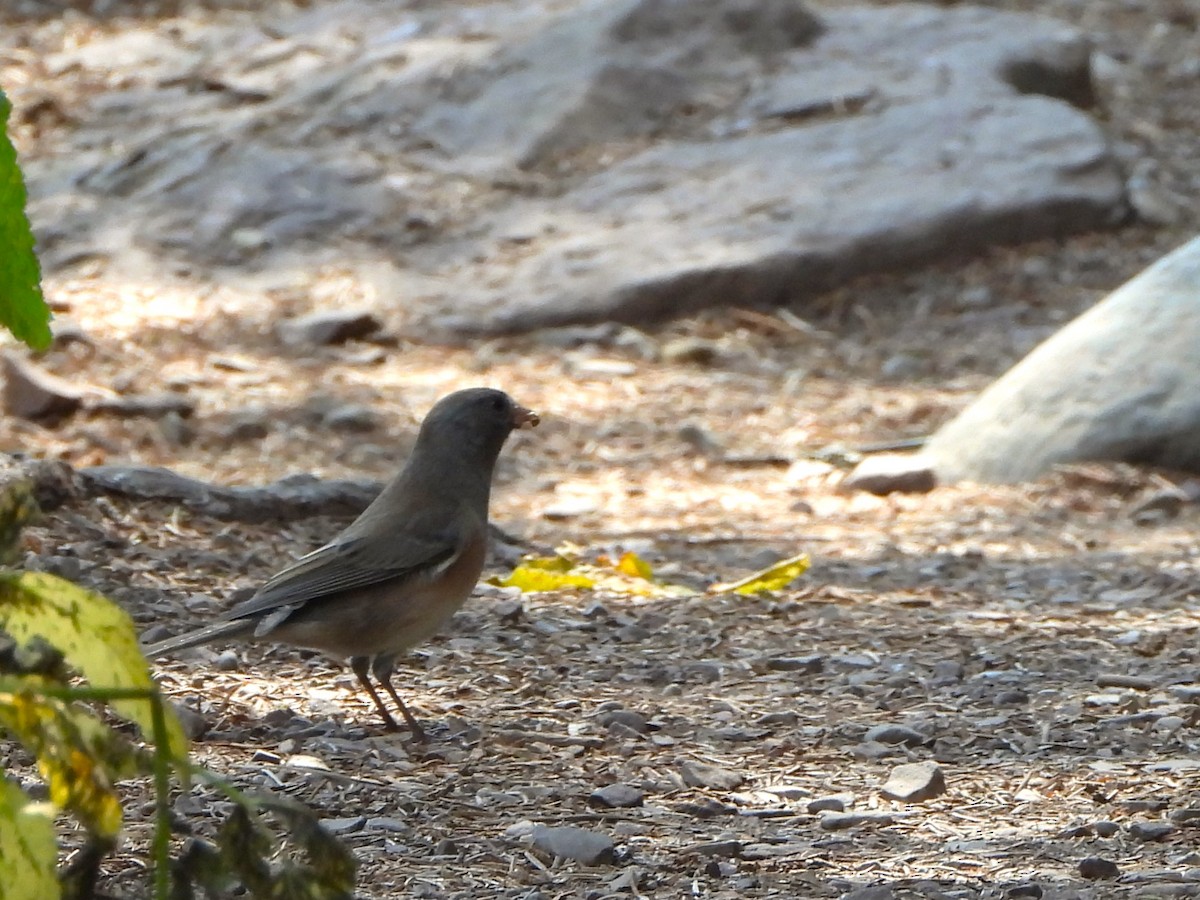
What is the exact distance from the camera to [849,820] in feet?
10.7

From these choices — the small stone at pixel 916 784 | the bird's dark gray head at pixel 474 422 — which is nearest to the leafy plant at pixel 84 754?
the small stone at pixel 916 784

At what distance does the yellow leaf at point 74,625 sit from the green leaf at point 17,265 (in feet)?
0.93

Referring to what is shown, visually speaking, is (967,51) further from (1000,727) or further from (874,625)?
(1000,727)

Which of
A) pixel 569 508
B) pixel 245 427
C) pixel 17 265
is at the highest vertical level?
pixel 17 265

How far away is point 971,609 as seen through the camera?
5137 millimetres

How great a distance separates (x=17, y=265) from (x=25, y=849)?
61 cm

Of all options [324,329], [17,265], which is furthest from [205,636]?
[324,329]

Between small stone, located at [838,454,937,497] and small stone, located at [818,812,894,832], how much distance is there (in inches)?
134

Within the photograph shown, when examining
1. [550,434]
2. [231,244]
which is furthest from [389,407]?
[231,244]

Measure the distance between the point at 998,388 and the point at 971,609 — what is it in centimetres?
190

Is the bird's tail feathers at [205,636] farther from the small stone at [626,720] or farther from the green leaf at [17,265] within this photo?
the green leaf at [17,265]

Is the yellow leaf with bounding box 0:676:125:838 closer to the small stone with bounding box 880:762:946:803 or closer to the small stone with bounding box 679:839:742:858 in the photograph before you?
the small stone with bounding box 679:839:742:858

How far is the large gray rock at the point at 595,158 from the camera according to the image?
8367 mm

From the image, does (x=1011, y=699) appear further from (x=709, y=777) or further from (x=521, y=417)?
(x=521, y=417)
